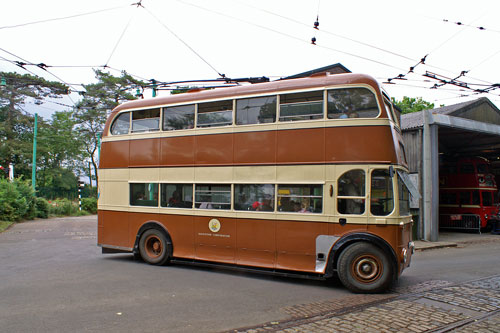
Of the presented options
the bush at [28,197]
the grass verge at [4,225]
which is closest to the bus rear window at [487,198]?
the grass verge at [4,225]

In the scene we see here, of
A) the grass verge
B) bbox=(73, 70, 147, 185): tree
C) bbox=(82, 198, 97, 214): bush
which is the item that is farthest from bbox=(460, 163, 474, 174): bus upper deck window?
bbox=(73, 70, 147, 185): tree

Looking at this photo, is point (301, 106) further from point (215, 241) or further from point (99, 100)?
point (99, 100)

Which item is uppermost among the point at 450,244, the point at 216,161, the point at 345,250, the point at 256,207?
the point at 216,161

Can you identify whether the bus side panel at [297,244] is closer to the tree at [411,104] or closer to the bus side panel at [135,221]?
the bus side panel at [135,221]

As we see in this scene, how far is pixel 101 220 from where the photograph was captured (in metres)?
10.6

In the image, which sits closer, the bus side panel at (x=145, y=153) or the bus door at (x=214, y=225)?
the bus door at (x=214, y=225)

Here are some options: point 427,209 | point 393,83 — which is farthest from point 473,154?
point 393,83

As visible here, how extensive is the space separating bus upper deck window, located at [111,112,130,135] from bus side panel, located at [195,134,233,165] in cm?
238

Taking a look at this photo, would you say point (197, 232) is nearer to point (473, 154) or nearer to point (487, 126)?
point (487, 126)

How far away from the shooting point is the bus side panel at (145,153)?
982 cm

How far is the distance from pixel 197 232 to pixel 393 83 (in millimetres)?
9111

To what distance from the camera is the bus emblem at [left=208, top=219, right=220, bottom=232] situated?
8.85 metres

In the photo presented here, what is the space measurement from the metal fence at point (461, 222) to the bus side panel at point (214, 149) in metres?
17.4

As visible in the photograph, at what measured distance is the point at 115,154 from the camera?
10.5 m
